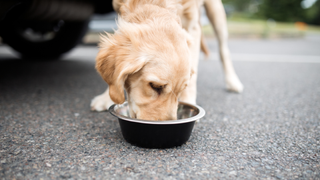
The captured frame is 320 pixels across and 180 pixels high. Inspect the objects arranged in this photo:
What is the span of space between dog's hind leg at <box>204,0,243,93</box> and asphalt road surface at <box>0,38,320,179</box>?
13 cm

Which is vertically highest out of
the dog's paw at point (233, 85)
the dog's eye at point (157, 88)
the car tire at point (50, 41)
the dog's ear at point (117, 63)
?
the dog's ear at point (117, 63)

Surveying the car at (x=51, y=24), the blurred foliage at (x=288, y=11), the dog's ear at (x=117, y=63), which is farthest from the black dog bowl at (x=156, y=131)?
the blurred foliage at (x=288, y=11)

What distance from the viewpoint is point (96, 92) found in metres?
2.73

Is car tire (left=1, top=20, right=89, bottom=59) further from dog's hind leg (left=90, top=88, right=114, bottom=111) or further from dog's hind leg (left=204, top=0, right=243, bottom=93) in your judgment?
dog's hind leg (left=90, top=88, right=114, bottom=111)

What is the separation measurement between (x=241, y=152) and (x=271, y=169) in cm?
21

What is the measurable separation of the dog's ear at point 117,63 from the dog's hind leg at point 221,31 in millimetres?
1637

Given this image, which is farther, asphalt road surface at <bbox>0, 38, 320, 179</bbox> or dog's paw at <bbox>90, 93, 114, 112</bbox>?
dog's paw at <bbox>90, 93, 114, 112</bbox>

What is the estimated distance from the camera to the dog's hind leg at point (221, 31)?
2926 mm

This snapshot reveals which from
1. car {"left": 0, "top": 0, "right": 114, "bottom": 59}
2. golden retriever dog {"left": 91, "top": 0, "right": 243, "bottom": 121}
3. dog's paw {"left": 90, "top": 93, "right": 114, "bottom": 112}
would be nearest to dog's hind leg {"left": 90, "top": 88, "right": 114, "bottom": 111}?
dog's paw {"left": 90, "top": 93, "right": 114, "bottom": 112}

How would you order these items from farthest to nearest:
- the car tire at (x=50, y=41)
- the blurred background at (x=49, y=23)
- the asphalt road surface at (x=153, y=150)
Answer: the car tire at (x=50, y=41)
the blurred background at (x=49, y=23)
the asphalt road surface at (x=153, y=150)

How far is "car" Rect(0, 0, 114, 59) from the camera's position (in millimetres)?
2385

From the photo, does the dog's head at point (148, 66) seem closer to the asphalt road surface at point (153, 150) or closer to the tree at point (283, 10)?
the asphalt road surface at point (153, 150)

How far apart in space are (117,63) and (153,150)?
0.56m

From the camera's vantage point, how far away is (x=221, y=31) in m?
3.11
